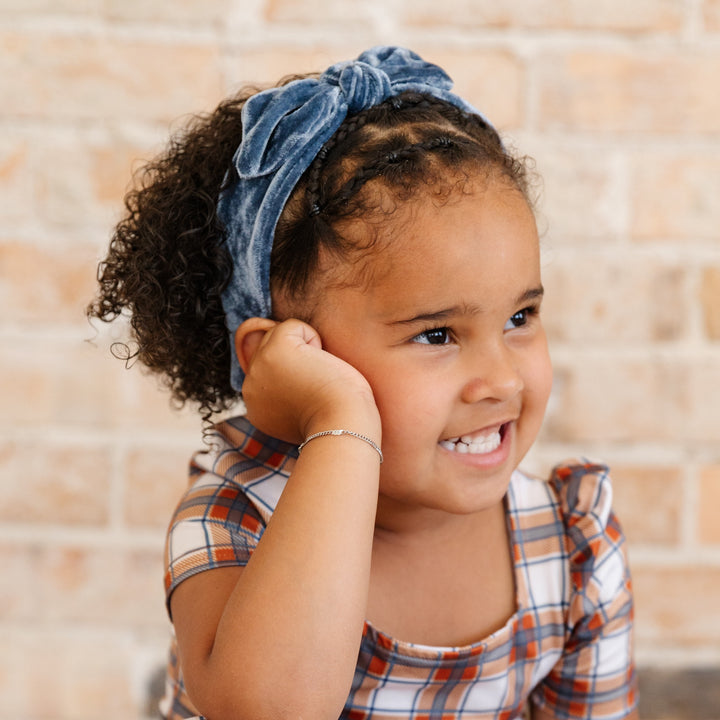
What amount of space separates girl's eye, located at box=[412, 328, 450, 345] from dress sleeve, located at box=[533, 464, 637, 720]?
0.29m

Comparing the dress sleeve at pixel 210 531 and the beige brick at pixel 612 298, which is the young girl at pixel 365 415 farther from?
the beige brick at pixel 612 298

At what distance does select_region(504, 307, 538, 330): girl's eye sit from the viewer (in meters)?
0.82

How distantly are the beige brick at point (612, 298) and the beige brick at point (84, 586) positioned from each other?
60 centimetres

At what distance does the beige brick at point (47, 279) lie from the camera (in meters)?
1.19

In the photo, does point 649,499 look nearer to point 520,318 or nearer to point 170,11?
point 520,318

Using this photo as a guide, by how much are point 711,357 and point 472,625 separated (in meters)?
0.51

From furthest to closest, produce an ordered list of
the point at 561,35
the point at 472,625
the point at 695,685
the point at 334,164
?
the point at 695,685, the point at 561,35, the point at 472,625, the point at 334,164

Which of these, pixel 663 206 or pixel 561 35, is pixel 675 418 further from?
pixel 561 35

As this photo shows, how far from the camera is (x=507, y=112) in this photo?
1.16m

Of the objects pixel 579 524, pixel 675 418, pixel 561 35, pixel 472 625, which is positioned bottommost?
pixel 472 625

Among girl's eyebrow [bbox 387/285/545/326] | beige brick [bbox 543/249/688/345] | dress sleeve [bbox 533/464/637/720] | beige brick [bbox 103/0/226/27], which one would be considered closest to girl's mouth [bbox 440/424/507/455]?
girl's eyebrow [bbox 387/285/545/326]

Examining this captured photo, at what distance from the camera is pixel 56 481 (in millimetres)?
1227

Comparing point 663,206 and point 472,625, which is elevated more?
point 663,206

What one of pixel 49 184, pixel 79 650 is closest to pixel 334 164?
pixel 49 184
